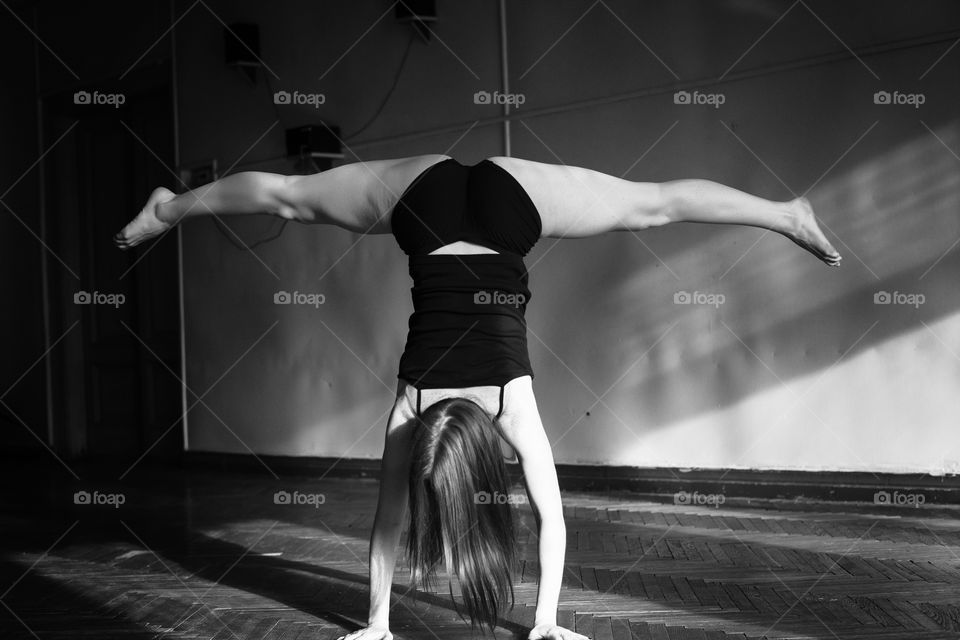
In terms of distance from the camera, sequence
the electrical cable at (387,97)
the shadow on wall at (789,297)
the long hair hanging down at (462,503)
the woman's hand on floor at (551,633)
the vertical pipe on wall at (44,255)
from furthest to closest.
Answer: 1. the vertical pipe on wall at (44,255)
2. the electrical cable at (387,97)
3. the shadow on wall at (789,297)
4. the woman's hand on floor at (551,633)
5. the long hair hanging down at (462,503)

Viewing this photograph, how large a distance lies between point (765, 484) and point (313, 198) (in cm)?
302

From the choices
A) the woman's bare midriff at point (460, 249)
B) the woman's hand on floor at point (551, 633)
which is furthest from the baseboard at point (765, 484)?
the woman's bare midriff at point (460, 249)

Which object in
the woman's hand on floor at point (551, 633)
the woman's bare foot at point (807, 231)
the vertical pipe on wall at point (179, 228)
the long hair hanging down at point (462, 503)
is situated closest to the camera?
the long hair hanging down at point (462, 503)

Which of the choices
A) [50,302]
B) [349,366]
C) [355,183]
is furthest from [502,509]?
[50,302]

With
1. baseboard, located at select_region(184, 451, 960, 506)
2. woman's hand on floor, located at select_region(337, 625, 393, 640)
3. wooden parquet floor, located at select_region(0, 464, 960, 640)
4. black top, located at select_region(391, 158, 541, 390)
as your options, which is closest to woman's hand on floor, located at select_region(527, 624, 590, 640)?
wooden parquet floor, located at select_region(0, 464, 960, 640)

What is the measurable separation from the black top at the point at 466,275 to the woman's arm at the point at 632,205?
0.06 metres

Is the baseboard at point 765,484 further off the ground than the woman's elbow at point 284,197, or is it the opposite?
the woman's elbow at point 284,197

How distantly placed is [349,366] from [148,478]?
1598 millimetres

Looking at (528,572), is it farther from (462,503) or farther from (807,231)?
(807,231)

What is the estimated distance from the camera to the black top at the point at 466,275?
248 centimetres

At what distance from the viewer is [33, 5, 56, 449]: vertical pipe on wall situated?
752 centimetres

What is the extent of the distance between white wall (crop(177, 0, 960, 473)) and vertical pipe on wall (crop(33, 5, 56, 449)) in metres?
2.34

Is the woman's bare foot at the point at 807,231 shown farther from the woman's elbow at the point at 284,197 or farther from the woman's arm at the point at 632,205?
the woman's elbow at the point at 284,197

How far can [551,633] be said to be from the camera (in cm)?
251
